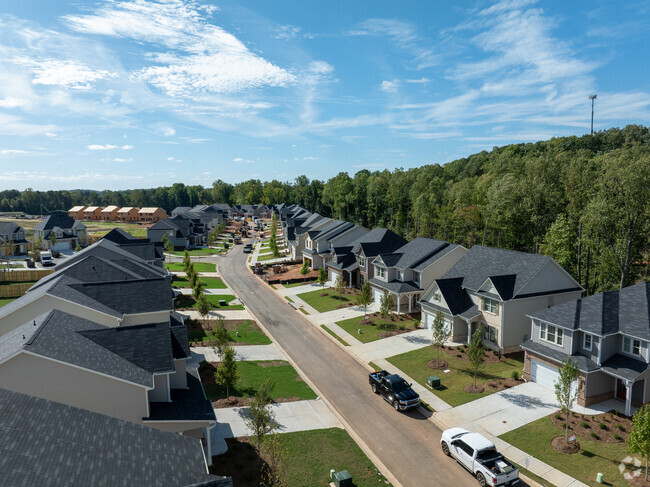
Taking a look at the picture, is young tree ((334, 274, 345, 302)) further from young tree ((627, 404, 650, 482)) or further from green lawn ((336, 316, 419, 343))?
Result: young tree ((627, 404, 650, 482))

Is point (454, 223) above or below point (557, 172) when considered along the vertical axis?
below

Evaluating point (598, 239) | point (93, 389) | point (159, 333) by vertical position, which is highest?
point (598, 239)

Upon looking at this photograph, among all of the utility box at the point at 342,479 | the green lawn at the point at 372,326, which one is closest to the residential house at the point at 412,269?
the green lawn at the point at 372,326

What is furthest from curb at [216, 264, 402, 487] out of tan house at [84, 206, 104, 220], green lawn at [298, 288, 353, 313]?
tan house at [84, 206, 104, 220]

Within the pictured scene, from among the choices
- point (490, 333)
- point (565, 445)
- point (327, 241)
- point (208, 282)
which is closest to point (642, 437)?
point (565, 445)

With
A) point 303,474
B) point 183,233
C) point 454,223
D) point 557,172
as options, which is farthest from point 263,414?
point 183,233

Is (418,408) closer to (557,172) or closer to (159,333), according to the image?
(159,333)

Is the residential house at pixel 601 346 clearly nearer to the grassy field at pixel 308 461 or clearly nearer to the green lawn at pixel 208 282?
the grassy field at pixel 308 461
